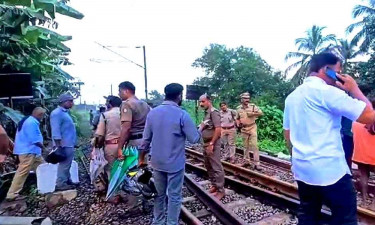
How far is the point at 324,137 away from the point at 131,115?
3.20 m

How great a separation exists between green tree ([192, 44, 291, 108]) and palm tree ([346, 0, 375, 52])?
5905 mm

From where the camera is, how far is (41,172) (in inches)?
236

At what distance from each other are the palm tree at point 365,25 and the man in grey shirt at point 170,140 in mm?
22787

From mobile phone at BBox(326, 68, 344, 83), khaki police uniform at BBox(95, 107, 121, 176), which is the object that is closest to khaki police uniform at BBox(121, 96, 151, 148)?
khaki police uniform at BBox(95, 107, 121, 176)

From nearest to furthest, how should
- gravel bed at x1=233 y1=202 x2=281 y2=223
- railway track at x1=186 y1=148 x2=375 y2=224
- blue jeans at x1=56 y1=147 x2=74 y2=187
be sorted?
railway track at x1=186 y1=148 x2=375 y2=224, gravel bed at x1=233 y1=202 x2=281 y2=223, blue jeans at x1=56 y1=147 x2=74 y2=187

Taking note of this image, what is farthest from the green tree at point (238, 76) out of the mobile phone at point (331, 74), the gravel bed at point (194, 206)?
the mobile phone at point (331, 74)

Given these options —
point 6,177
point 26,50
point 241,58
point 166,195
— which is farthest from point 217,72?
point 166,195

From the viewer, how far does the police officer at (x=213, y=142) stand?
231 inches

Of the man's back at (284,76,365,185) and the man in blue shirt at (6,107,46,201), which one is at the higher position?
the man's back at (284,76,365,185)

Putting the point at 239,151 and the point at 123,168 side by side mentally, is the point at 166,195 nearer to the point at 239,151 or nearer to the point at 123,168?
the point at 123,168

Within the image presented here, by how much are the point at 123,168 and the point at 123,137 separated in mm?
513

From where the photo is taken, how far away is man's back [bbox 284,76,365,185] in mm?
2174

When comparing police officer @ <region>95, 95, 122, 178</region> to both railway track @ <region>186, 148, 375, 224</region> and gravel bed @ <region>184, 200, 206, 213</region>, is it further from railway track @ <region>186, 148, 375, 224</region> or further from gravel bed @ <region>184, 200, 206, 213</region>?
railway track @ <region>186, 148, 375, 224</region>

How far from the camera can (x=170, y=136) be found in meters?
3.87
